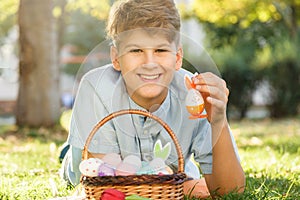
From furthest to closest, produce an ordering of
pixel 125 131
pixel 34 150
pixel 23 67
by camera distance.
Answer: pixel 23 67, pixel 34 150, pixel 125 131

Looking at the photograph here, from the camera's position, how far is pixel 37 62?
28.0 ft

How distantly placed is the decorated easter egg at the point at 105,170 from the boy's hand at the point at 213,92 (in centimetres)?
48

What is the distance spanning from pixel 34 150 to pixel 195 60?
346 cm

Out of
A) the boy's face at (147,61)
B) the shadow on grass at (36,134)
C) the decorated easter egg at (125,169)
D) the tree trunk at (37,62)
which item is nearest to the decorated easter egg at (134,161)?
the decorated easter egg at (125,169)

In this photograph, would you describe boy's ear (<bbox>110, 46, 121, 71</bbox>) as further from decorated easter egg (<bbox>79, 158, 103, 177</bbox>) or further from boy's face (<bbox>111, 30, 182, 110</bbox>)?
decorated easter egg (<bbox>79, 158, 103, 177</bbox>)

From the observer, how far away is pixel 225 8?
13852 mm

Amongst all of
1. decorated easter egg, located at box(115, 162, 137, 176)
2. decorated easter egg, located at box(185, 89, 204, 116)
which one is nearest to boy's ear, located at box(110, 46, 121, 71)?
decorated easter egg, located at box(185, 89, 204, 116)

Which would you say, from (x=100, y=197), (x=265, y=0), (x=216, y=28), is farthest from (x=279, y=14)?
(x=100, y=197)

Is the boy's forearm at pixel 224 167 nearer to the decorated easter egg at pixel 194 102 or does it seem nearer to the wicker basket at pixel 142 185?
the decorated easter egg at pixel 194 102

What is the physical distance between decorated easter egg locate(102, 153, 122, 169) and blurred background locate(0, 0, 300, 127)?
442 millimetres

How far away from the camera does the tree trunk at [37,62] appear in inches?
335

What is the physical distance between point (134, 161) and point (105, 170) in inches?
5.4

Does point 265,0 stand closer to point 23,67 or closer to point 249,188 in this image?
point 23,67

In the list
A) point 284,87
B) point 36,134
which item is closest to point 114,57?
point 36,134
